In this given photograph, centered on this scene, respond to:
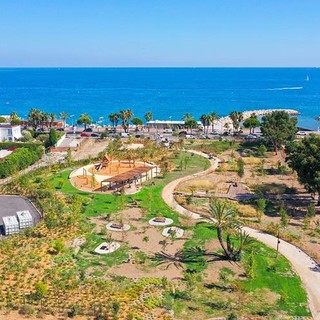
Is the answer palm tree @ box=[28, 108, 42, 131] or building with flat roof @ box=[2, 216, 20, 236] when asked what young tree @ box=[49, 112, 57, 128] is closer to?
palm tree @ box=[28, 108, 42, 131]

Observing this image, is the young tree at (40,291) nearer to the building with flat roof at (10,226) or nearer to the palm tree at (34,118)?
the building with flat roof at (10,226)

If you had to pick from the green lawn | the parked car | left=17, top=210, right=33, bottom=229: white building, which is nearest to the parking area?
left=17, top=210, right=33, bottom=229: white building

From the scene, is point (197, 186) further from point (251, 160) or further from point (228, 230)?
point (228, 230)

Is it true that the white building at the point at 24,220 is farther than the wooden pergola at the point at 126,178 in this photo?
No

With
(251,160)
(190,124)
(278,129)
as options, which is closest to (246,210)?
(251,160)

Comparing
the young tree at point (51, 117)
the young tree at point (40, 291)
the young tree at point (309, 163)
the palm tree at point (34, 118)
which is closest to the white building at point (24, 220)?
the young tree at point (40, 291)
